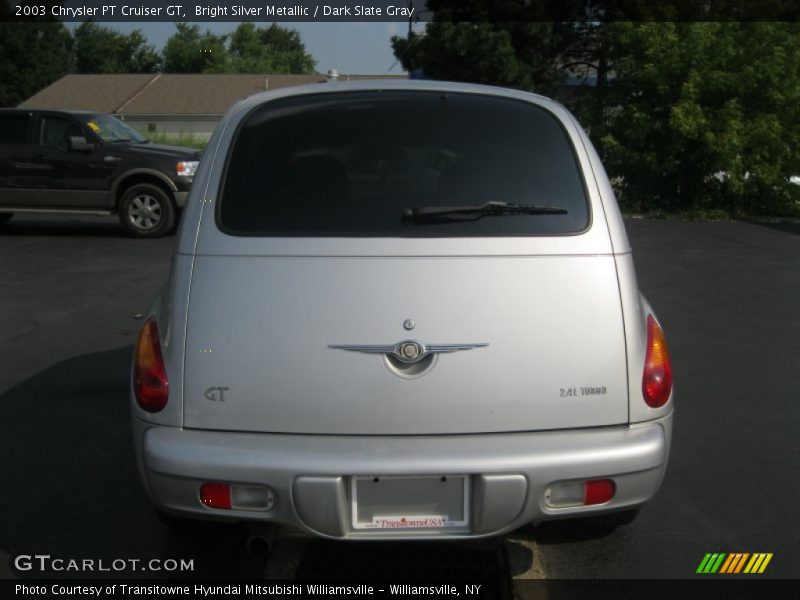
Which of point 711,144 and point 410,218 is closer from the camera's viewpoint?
point 410,218

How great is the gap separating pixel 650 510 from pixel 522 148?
1.73m

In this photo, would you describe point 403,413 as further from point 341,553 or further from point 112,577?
point 112,577

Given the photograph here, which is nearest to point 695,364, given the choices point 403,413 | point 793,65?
point 403,413

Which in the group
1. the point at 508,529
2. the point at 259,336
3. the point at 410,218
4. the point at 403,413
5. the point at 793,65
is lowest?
the point at 508,529

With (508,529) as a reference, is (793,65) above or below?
above

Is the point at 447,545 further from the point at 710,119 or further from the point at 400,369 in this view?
the point at 710,119

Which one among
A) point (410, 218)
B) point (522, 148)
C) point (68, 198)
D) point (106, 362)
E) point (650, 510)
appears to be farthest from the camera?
point (68, 198)

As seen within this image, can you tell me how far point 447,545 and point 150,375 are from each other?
1.41m

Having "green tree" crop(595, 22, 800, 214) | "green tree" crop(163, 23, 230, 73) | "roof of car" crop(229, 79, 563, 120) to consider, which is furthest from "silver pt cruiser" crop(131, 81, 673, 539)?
"green tree" crop(163, 23, 230, 73)

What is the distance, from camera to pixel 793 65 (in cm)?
1878

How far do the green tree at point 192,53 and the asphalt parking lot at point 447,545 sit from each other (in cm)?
8114

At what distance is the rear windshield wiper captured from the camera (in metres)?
3.28

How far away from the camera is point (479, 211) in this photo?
3303 millimetres

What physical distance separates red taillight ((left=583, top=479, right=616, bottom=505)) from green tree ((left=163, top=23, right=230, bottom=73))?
87.4 meters
